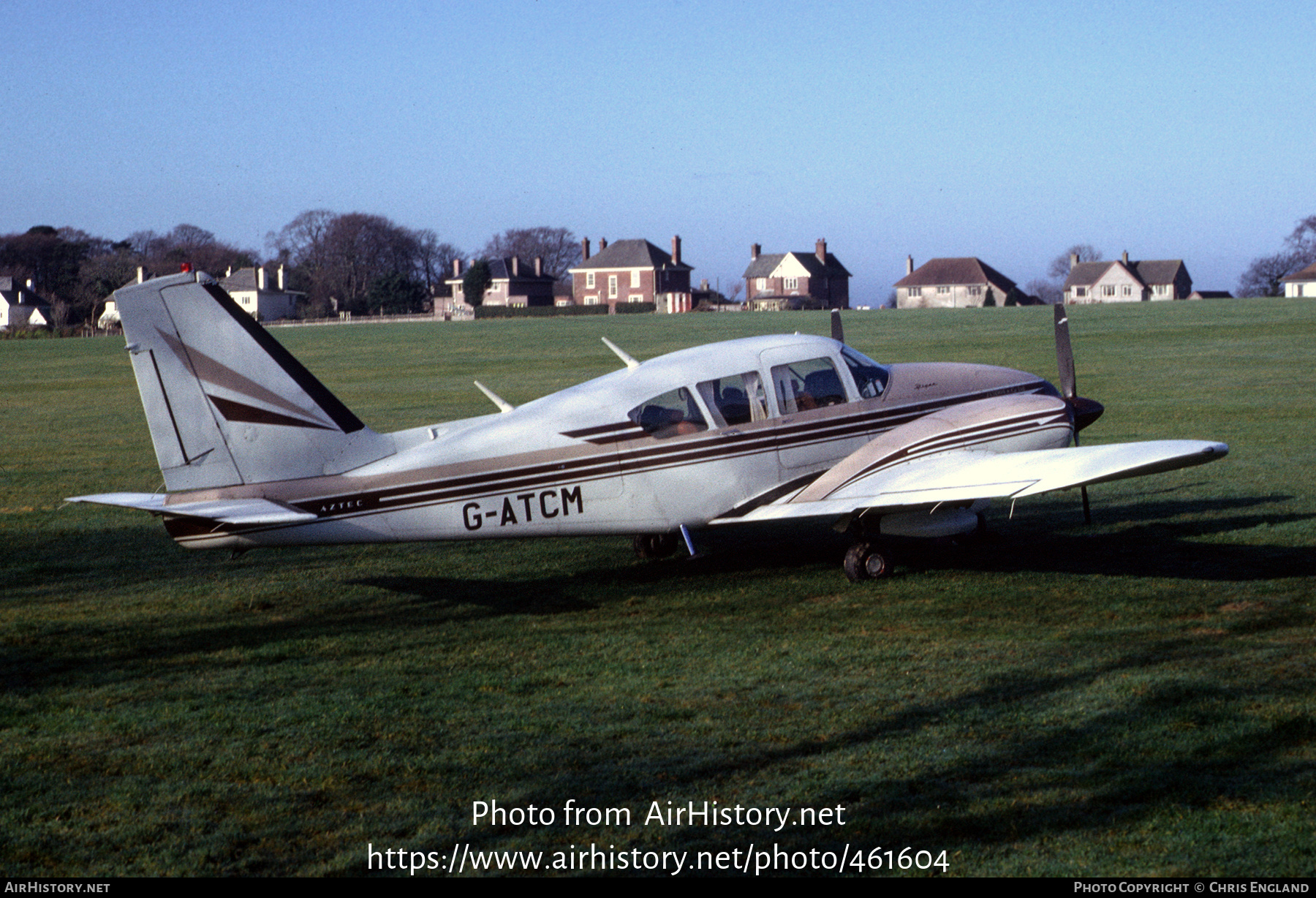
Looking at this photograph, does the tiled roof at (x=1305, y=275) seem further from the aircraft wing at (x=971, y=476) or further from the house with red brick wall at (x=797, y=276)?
the aircraft wing at (x=971, y=476)

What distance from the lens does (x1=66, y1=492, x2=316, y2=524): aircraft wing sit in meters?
9.11

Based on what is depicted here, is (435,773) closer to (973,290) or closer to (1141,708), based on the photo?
(1141,708)

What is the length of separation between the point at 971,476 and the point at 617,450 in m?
3.18

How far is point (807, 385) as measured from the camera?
11.5 metres

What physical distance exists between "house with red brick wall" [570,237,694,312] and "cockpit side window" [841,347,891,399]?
454ft

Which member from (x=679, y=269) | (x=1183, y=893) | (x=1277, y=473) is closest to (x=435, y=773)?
(x=1183, y=893)

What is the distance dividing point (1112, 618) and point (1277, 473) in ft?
27.9

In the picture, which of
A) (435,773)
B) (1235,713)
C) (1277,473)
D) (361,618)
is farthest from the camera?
(1277,473)

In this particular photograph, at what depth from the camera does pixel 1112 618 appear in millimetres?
9516

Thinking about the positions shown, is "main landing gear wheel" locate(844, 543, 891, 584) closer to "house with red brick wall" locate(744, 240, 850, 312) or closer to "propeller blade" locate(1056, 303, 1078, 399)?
"propeller blade" locate(1056, 303, 1078, 399)

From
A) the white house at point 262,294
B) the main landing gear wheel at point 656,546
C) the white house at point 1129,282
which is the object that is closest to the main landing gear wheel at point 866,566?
the main landing gear wheel at point 656,546

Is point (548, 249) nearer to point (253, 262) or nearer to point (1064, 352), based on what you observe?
point (253, 262)

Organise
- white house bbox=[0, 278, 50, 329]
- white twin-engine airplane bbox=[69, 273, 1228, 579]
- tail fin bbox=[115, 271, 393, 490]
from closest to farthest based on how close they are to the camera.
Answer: tail fin bbox=[115, 271, 393, 490], white twin-engine airplane bbox=[69, 273, 1228, 579], white house bbox=[0, 278, 50, 329]

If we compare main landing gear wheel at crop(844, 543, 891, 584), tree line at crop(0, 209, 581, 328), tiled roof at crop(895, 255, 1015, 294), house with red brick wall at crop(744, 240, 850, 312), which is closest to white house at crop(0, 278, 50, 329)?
tree line at crop(0, 209, 581, 328)
